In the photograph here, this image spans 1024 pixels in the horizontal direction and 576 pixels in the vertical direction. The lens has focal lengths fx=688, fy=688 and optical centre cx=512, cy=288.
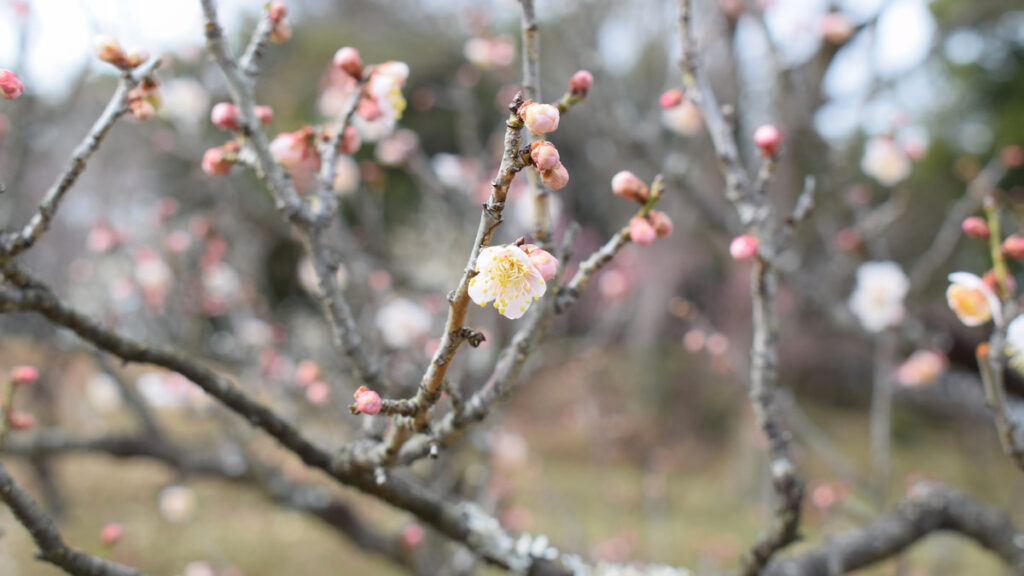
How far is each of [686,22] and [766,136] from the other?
0.29 metres

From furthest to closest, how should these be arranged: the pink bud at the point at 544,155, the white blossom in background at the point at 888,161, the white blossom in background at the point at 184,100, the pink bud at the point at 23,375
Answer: the white blossom in background at the point at 184,100 → the white blossom in background at the point at 888,161 → the pink bud at the point at 23,375 → the pink bud at the point at 544,155

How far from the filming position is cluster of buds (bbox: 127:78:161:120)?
105 cm

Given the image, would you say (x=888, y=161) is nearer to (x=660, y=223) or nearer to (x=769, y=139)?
(x=769, y=139)

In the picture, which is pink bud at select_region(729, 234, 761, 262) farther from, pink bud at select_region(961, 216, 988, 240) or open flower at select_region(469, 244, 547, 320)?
open flower at select_region(469, 244, 547, 320)

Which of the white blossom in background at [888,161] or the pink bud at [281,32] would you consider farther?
the white blossom in background at [888,161]

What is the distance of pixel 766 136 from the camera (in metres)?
1.15

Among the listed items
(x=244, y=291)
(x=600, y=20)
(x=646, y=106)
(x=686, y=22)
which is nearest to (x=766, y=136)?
(x=686, y=22)

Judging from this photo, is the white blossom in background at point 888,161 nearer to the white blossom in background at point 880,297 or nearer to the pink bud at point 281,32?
the white blossom in background at point 880,297

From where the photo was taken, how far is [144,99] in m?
1.08

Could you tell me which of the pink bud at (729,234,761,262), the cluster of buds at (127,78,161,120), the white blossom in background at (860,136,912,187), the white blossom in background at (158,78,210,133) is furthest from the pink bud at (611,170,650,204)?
the white blossom in background at (158,78,210,133)

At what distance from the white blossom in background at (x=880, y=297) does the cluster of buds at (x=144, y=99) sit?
2.18m

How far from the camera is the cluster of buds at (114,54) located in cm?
100

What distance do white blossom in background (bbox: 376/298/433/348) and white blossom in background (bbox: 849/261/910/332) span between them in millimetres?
1676

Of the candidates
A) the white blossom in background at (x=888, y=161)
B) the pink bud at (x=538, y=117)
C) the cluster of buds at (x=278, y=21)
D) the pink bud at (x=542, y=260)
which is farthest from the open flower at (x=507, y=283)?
the white blossom in background at (x=888, y=161)
